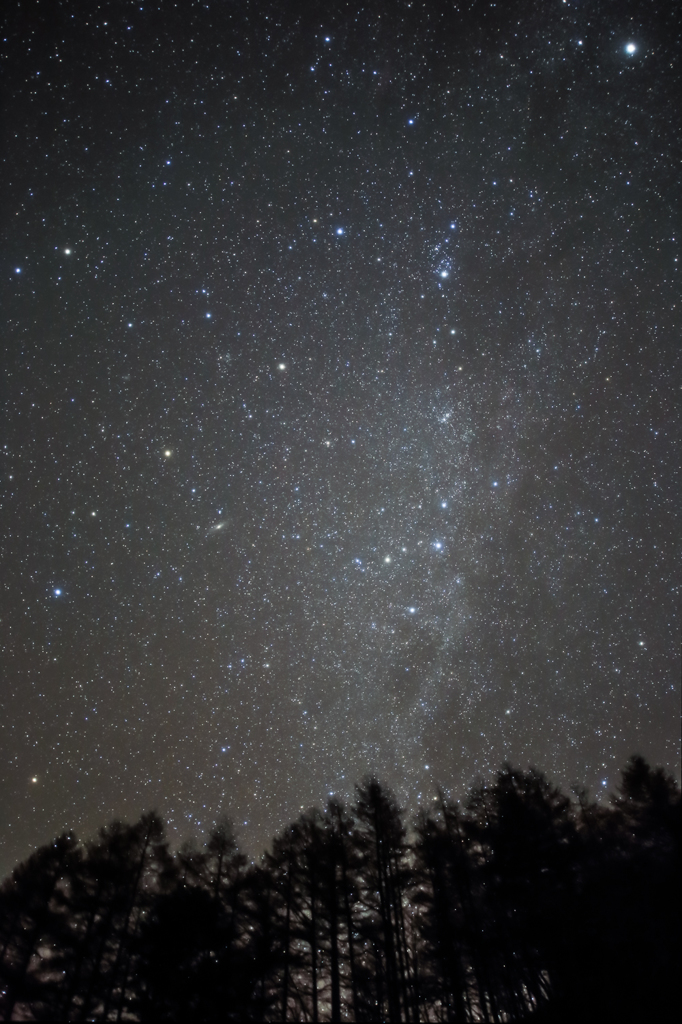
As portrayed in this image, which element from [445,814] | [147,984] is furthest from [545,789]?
[147,984]

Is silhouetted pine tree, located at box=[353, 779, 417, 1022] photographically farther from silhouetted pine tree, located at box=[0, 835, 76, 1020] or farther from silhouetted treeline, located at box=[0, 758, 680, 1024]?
silhouetted pine tree, located at box=[0, 835, 76, 1020]

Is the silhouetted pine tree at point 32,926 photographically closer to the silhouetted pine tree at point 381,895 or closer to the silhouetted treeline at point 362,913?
the silhouetted treeline at point 362,913

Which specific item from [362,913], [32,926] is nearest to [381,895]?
[362,913]

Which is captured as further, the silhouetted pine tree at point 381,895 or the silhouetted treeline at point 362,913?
the silhouetted pine tree at point 381,895

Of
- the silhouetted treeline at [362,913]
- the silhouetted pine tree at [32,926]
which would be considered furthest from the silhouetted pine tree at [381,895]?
the silhouetted pine tree at [32,926]

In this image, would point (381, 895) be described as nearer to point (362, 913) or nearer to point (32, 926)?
point (362, 913)

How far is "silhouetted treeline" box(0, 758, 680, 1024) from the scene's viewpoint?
14.9 m

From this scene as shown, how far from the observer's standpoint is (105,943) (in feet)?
61.5

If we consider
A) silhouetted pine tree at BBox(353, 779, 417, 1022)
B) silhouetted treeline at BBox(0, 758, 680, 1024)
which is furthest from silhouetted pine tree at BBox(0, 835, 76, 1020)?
silhouetted pine tree at BBox(353, 779, 417, 1022)

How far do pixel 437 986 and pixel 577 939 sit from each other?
5305 millimetres

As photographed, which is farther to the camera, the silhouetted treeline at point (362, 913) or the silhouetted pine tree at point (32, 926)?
the silhouetted pine tree at point (32, 926)

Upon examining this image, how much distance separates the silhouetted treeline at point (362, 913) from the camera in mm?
14906

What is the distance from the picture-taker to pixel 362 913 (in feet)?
61.8

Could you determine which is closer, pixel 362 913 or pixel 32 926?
pixel 362 913
